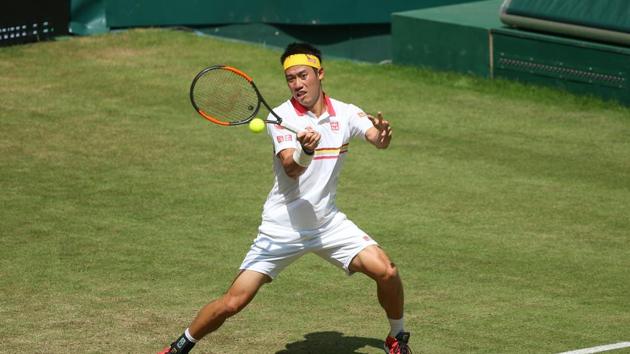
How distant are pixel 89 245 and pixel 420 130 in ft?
19.2

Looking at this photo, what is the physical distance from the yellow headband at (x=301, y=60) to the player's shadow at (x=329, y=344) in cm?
222

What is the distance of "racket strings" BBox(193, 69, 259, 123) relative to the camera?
9.20 meters

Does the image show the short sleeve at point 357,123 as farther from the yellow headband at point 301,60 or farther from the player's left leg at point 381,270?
the player's left leg at point 381,270

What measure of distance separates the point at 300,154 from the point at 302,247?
845mm

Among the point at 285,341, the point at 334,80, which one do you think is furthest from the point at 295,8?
the point at 285,341

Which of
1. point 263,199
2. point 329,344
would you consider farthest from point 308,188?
point 263,199

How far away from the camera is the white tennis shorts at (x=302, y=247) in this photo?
347 inches

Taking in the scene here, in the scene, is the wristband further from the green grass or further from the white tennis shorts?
the green grass

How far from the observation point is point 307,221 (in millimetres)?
8828

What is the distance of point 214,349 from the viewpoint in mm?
9461

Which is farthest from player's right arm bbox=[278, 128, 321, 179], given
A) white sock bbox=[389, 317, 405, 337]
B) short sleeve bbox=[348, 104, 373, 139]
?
white sock bbox=[389, 317, 405, 337]

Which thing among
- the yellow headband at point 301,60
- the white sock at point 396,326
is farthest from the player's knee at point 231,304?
the yellow headband at point 301,60

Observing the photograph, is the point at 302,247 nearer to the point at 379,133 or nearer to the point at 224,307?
the point at 224,307

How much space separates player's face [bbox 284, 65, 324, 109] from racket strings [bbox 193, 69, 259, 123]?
397 mm
